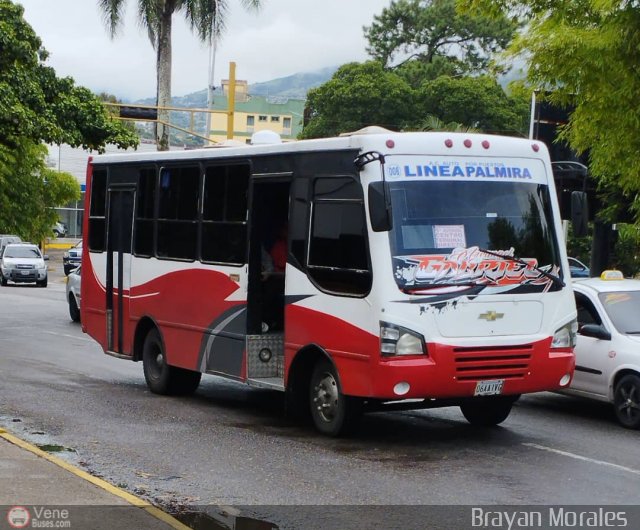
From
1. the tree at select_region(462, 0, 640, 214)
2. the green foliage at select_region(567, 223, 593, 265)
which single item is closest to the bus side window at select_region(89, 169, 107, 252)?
the tree at select_region(462, 0, 640, 214)

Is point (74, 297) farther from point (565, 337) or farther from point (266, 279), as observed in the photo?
point (565, 337)

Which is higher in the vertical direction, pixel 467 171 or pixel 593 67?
pixel 593 67

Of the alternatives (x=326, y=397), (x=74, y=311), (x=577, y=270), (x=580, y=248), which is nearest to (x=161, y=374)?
(x=326, y=397)

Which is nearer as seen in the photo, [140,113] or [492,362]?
[492,362]

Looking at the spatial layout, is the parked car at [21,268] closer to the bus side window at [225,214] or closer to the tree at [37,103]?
the tree at [37,103]

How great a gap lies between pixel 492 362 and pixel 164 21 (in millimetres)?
33176

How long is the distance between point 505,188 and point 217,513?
446 cm

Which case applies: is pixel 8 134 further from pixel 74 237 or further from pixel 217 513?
pixel 74 237

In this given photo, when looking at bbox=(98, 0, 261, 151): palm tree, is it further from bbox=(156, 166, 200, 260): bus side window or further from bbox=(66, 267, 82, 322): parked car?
bbox=(156, 166, 200, 260): bus side window

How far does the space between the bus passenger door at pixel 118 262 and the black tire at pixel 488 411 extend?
492 cm

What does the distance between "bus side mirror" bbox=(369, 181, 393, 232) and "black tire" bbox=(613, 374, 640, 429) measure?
352cm

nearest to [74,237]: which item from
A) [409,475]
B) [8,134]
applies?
[8,134]

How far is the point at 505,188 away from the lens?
34.8ft

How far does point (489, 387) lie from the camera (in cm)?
1008
